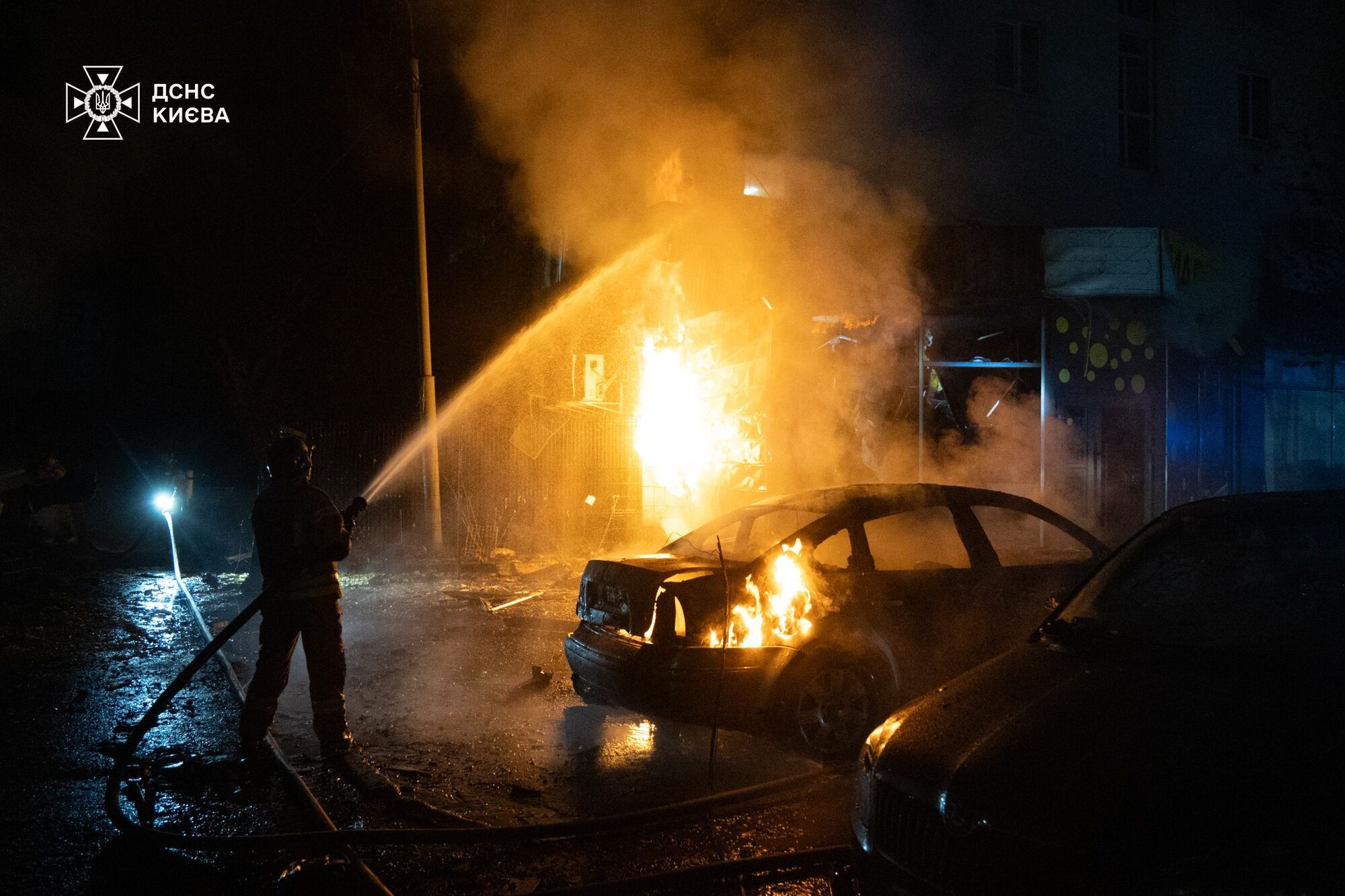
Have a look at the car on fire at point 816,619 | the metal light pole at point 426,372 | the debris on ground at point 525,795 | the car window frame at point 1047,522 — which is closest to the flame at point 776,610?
the car on fire at point 816,619

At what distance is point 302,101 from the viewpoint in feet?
53.8

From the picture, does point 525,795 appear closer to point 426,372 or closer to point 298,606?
point 298,606

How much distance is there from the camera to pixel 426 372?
40.9 ft

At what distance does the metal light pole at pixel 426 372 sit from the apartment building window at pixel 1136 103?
1324 cm

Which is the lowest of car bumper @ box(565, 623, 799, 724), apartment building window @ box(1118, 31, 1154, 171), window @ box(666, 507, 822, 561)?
car bumper @ box(565, 623, 799, 724)

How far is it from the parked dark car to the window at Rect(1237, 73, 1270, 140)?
18997mm

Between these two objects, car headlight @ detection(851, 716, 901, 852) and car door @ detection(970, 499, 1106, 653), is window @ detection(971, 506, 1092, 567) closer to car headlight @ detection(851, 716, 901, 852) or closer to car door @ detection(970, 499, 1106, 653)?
car door @ detection(970, 499, 1106, 653)

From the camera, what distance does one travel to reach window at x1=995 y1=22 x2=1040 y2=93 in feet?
53.8

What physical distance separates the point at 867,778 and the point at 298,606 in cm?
331

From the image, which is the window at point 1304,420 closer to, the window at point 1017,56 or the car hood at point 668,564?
the window at point 1017,56

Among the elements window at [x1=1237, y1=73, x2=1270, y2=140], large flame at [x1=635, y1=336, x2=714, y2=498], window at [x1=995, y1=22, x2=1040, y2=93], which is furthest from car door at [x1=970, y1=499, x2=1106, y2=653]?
window at [x1=1237, y1=73, x2=1270, y2=140]

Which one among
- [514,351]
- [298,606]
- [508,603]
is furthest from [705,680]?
[514,351]

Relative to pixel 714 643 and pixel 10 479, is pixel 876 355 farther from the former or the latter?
pixel 10 479

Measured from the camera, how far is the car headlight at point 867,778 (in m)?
2.97
